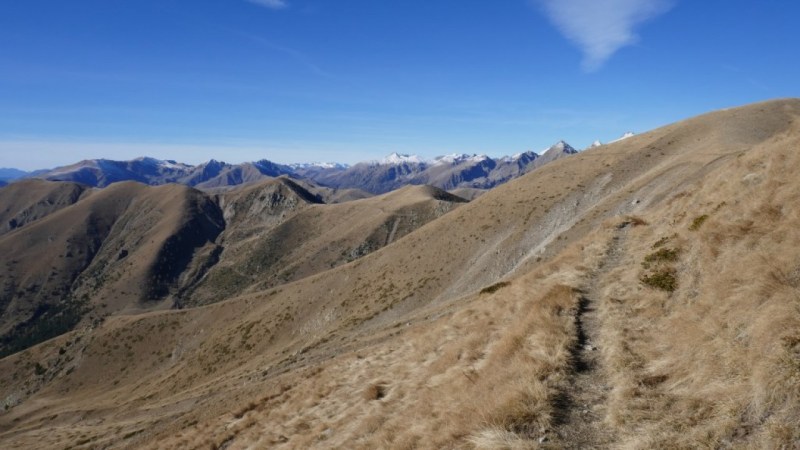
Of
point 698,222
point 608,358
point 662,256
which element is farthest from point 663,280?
point 608,358

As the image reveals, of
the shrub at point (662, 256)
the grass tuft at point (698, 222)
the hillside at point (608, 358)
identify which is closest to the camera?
the hillside at point (608, 358)

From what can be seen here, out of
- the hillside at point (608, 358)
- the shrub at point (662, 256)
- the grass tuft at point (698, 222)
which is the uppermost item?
the grass tuft at point (698, 222)

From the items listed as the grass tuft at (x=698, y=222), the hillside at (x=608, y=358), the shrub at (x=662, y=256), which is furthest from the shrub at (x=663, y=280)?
the grass tuft at (x=698, y=222)

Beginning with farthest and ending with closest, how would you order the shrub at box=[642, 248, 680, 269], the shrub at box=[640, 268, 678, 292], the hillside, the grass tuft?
the grass tuft → the shrub at box=[642, 248, 680, 269] → the shrub at box=[640, 268, 678, 292] → the hillside

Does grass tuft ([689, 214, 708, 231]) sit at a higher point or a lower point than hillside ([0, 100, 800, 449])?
higher

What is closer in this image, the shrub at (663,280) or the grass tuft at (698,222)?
the shrub at (663,280)

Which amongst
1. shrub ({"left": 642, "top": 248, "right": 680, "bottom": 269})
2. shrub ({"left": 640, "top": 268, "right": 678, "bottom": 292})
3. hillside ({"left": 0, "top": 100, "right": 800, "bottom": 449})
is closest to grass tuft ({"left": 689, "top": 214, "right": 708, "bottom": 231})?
hillside ({"left": 0, "top": 100, "right": 800, "bottom": 449})

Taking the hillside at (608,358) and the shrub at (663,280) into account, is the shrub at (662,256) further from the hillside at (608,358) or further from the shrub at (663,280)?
the shrub at (663,280)

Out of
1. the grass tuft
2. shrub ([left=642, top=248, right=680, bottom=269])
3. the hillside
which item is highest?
the grass tuft

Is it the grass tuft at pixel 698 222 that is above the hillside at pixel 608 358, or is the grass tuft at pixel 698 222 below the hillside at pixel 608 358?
above

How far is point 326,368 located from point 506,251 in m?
40.5

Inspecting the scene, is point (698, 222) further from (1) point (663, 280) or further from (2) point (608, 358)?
(2) point (608, 358)

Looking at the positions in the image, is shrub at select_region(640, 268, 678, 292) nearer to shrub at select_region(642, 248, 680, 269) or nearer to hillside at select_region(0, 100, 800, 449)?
hillside at select_region(0, 100, 800, 449)

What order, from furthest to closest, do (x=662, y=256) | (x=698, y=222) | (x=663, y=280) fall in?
1. (x=698, y=222)
2. (x=662, y=256)
3. (x=663, y=280)
